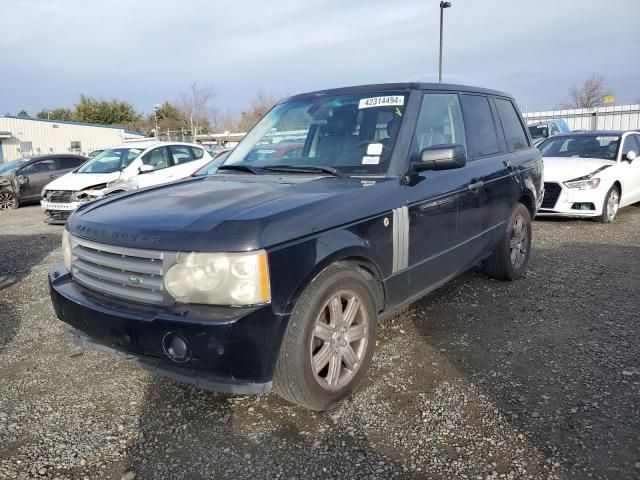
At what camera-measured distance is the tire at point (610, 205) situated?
8.48 meters

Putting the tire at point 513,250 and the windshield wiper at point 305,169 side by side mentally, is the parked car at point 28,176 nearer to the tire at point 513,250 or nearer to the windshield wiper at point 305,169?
the windshield wiper at point 305,169

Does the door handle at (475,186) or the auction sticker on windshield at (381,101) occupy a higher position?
the auction sticker on windshield at (381,101)

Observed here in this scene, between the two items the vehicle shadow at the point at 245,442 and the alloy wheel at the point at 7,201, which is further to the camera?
the alloy wheel at the point at 7,201

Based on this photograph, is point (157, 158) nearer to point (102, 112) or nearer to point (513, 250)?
point (513, 250)

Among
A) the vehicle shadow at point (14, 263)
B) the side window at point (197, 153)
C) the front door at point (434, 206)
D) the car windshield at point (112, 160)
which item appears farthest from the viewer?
the side window at point (197, 153)

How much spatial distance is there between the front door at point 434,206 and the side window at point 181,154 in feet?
27.8

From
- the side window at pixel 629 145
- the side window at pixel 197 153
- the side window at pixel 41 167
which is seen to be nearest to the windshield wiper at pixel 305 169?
the side window at pixel 629 145

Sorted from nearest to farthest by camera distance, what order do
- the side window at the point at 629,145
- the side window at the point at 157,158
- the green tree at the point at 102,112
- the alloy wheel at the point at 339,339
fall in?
the alloy wheel at the point at 339,339, the side window at the point at 629,145, the side window at the point at 157,158, the green tree at the point at 102,112

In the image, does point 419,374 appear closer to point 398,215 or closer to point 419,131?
point 398,215

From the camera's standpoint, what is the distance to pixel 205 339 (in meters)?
2.34

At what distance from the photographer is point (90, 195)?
412 inches

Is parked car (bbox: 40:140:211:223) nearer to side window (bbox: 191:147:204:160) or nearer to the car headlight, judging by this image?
side window (bbox: 191:147:204:160)

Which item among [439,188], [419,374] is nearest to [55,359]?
[419,374]

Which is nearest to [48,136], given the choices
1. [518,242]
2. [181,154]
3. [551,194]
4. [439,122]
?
[181,154]
